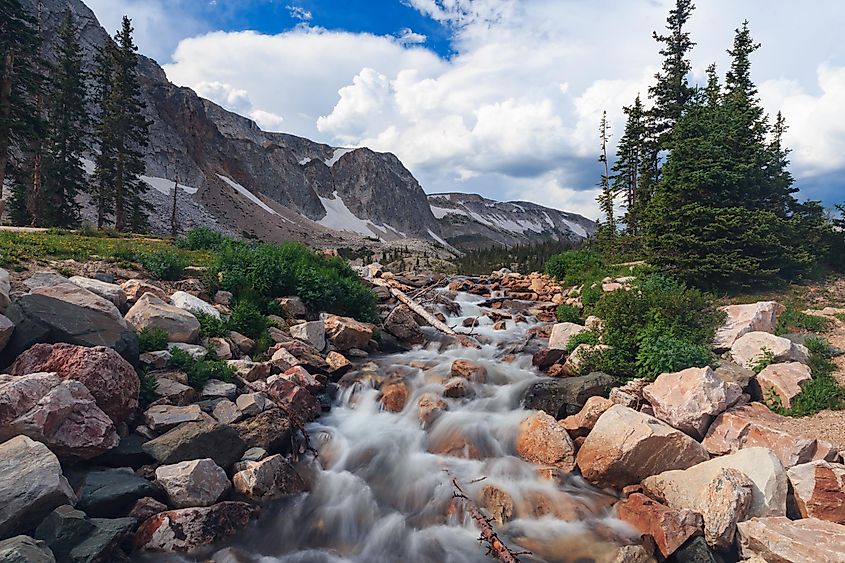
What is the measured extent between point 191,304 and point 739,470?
1097cm

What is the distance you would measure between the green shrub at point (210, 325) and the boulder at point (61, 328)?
2.19m

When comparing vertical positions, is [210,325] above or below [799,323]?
below

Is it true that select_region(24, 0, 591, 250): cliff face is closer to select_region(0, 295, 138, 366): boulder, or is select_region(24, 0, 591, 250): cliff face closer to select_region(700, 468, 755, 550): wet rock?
select_region(0, 295, 138, 366): boulder

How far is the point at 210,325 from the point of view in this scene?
401 inches

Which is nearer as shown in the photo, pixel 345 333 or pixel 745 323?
pixel 745 323

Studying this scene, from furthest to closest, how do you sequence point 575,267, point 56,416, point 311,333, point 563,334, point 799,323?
point 575,267, point 563,334, point 311,333, point 799,323, point 56,416

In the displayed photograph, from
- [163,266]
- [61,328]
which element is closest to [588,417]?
[61,328]

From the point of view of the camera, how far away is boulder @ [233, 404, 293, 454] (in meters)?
7.23

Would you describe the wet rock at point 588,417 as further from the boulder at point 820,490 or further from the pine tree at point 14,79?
the pine tree at point 14,79

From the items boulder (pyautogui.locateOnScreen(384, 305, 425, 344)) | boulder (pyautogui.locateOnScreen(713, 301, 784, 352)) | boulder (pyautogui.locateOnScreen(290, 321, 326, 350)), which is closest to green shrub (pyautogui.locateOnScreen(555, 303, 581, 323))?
boulder (pyautogui.locateOnScreen(713, 301, 784, 352))

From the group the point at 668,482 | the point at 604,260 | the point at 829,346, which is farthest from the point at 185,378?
the point at 604,260

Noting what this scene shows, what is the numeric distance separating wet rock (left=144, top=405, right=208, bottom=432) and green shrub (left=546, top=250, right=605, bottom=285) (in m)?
18.3

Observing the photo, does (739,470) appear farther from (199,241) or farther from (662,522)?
(199,241)

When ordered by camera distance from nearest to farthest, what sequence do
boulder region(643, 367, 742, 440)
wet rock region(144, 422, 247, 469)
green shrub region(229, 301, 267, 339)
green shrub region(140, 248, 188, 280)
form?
1. wet rock region(144, 422, 247, 469)
2. boulder region(643, 367, 742, 440)
3. green shrub region(229, 301, 267, 339)
4. green shrub region(140, 248, 188, 280)
